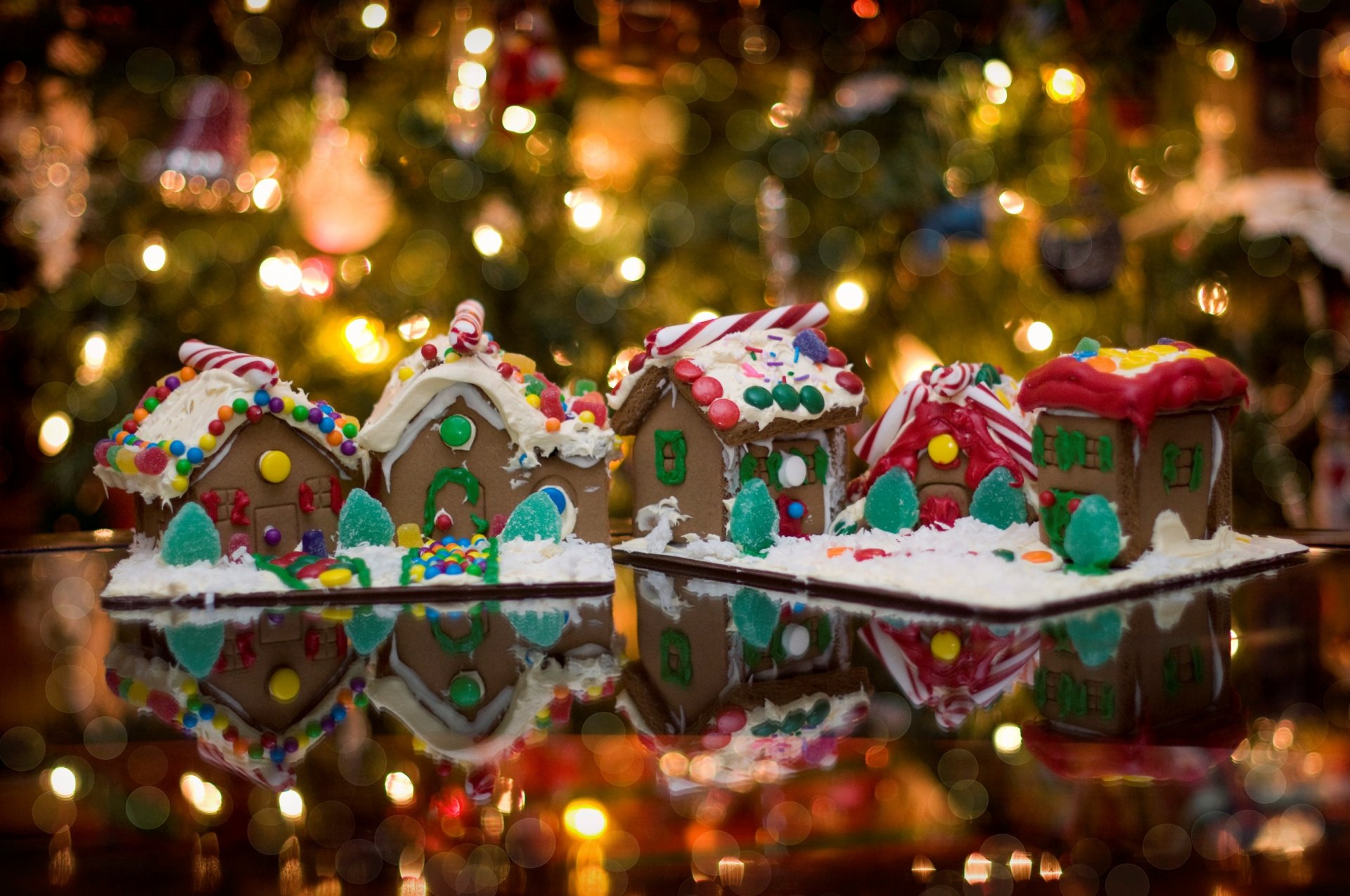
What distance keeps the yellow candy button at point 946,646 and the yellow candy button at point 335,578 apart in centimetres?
144

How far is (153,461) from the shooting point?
3.19 metres

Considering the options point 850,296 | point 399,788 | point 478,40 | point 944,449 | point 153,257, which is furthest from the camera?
point 850,296

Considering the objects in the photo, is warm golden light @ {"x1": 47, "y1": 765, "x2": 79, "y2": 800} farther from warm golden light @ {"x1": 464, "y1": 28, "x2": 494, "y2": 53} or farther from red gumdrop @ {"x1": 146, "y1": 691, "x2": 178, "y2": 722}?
warm golden light @ {"x1": 464, "y1": 28, "x2": 494, "y2": 53}

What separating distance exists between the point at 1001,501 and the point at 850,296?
114 cm

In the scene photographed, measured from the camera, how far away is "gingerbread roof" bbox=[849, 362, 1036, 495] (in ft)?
12.0

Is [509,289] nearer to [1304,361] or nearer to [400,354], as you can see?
[400,354]

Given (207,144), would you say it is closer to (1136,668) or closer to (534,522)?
(534,522)

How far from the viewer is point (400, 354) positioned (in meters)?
4.20

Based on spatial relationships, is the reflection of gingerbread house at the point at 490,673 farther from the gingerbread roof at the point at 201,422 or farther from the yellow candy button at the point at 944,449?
the yellow candy button at the point at 944,449

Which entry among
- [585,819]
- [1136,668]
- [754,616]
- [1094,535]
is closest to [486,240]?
[754,616]

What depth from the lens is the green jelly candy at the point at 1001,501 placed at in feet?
11.7

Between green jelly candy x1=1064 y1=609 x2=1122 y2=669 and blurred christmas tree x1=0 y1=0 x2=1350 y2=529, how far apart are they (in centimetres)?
171

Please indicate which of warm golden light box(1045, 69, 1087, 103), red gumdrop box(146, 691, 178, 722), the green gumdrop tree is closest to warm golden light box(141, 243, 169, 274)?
red gumdrop box(146, 691, 178, 722)

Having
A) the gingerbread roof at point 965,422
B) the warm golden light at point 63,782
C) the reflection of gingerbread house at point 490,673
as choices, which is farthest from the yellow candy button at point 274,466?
the gingerbread roof at point 965,422
